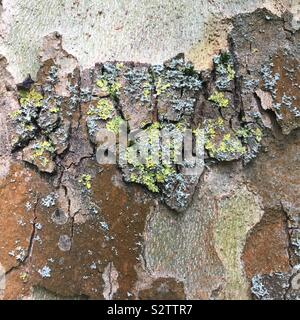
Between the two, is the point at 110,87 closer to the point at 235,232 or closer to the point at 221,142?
the point at 221,142

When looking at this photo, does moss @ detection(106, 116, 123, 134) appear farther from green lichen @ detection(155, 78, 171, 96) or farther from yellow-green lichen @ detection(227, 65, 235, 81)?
yellow-green lichen @ detection(227, 65, 235, 81)

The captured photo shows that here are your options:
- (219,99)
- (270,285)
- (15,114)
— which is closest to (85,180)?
(15,114)

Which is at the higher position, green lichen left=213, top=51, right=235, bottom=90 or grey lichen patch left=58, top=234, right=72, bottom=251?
green lichen left=213, top=51, right=235, bottom=90

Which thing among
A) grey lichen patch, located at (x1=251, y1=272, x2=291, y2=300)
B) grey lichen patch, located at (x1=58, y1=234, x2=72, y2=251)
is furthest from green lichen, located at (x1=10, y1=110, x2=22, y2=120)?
grey lichen patch, located at (x1=251, y1=272, x2=291, y2=300)

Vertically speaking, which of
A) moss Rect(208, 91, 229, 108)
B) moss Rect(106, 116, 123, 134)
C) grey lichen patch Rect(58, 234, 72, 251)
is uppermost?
moss Rect(208, 91, 229, 108)

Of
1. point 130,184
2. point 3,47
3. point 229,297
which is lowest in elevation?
point 229,297

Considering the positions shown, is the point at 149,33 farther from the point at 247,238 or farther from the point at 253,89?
the point at 247,238

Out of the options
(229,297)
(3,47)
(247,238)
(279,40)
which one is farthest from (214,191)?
(3,47)
